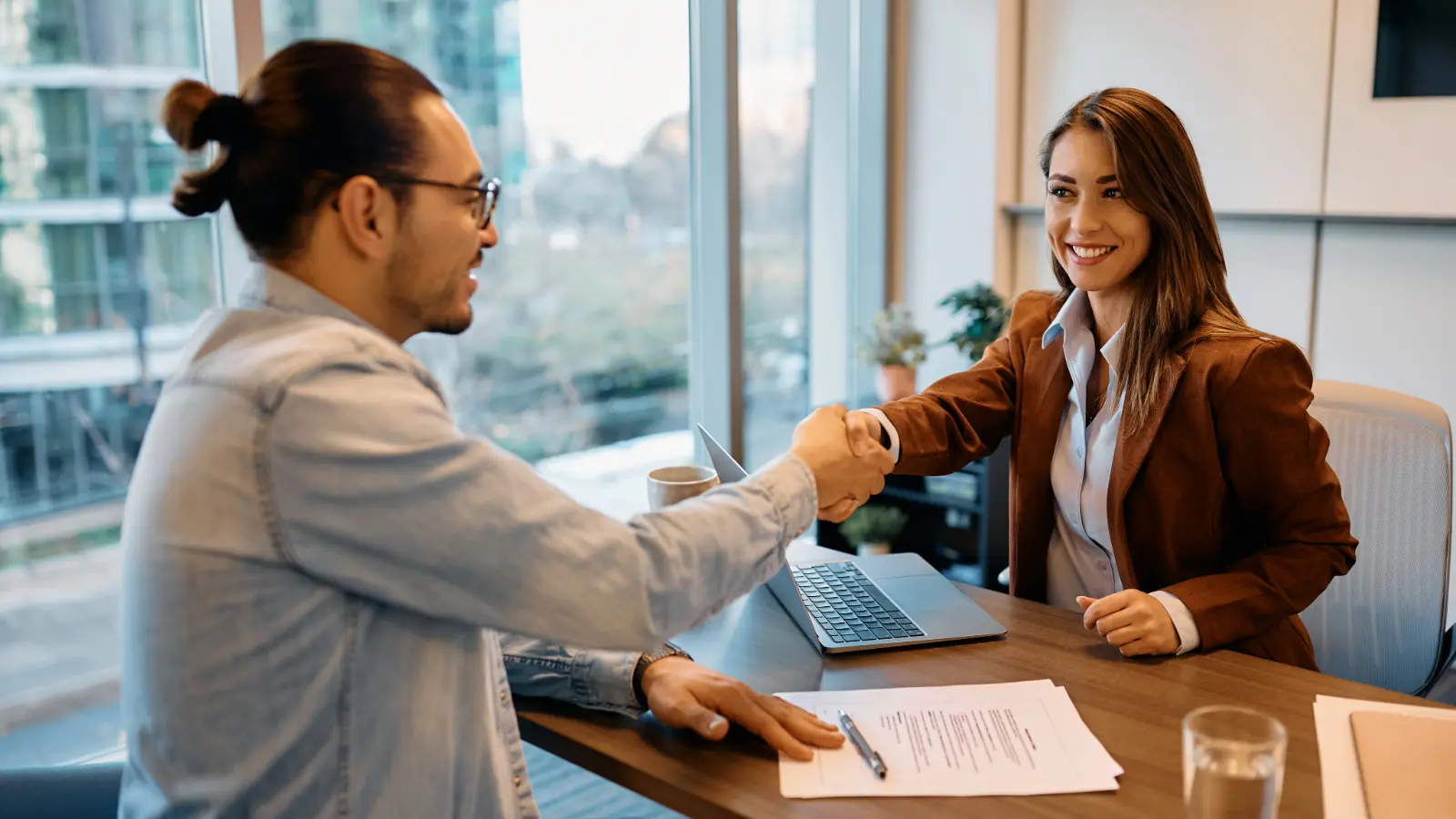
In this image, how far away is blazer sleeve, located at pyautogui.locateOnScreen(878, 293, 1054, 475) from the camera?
1.83m

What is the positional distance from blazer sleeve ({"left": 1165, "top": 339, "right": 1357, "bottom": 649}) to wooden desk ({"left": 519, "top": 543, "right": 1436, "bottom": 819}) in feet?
0.44

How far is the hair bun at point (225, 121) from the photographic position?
108 cm

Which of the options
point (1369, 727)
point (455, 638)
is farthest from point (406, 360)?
point (1369, 727)

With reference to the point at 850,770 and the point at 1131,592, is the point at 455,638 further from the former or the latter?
the point at 1131,592

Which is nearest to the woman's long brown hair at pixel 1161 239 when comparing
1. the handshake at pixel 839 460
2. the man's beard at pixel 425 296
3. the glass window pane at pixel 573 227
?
the handshake at pixel 839 460

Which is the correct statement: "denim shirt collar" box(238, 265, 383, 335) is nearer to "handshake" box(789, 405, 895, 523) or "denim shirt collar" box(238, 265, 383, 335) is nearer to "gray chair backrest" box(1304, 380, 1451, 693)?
"handshake" box(789, 405, 895, 523)

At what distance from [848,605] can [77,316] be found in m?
1.65

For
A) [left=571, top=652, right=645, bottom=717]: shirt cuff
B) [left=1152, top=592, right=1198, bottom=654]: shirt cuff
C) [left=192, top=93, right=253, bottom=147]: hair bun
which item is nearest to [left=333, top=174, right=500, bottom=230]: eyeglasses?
[left=192, top=93, right=253, bottom=147]: hair bun

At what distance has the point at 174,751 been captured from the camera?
102cm

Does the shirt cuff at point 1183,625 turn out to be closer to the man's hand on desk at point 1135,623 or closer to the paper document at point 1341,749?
the man's hand on desk at point 1135,623

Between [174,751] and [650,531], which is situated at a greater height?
[650,531]

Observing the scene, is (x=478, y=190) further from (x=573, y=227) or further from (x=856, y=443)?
(x=573, y=227)

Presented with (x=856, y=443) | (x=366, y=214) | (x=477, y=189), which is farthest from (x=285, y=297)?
(x=856, y=443)

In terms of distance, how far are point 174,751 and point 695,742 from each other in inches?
18.8
